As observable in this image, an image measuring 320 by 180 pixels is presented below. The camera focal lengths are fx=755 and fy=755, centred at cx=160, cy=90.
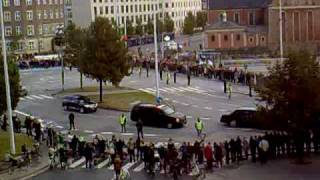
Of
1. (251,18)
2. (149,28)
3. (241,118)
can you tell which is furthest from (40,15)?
(241,118)

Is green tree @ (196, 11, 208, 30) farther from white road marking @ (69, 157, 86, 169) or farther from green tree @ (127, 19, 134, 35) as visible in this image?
white road marking @ (69, 157, 86, 169)

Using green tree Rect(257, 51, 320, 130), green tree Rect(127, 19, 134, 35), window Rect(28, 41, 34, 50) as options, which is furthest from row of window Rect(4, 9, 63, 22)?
green tree Rect(257, 51, 320, 130)

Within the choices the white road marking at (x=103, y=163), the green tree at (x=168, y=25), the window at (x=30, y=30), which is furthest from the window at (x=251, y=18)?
the white road marking at (x=103, y=163)

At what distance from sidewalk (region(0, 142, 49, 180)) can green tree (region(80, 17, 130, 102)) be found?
23413mm

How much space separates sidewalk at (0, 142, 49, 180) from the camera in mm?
38844

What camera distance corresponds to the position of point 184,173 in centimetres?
3691

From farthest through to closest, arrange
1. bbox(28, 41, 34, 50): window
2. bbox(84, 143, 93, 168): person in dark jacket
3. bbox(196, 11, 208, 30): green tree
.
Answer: bbox(196, 11, 208, 30): green tree, bbox(28, 41, 34, 50): window, bbox(84, 143, 93, 168): person in dark jacket

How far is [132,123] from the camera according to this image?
182 feet

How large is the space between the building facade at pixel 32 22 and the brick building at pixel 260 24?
3039cm

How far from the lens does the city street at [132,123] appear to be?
47.3 m

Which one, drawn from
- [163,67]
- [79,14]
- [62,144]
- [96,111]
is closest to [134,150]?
[62,144]

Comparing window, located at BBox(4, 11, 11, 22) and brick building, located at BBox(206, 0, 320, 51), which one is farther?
window, located at BBox(4, 11, 11, 22)

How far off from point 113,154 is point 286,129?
918 centimetres

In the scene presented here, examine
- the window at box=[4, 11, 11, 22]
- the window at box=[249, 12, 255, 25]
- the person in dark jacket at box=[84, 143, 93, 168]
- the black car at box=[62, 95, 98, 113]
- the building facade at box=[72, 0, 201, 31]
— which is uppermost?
the building facade at box=[72, 0, 201, 31]
